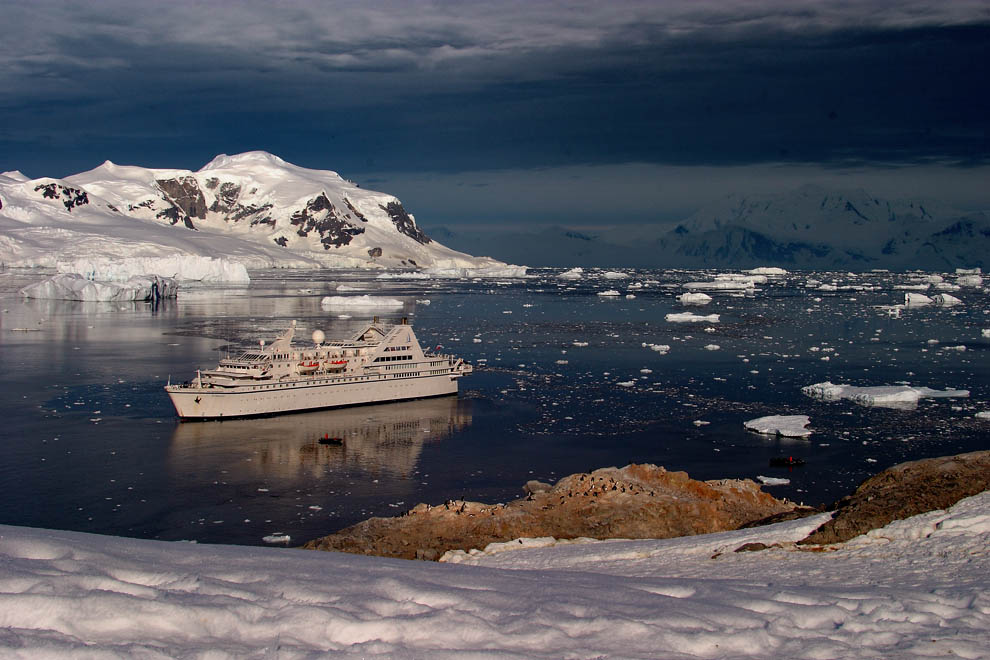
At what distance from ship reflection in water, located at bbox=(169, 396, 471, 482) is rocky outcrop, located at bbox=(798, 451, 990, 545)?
582 inches

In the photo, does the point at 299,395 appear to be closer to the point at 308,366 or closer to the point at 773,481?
the point at 308,366

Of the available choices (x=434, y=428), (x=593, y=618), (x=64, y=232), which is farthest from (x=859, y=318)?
(x=64, y=232)

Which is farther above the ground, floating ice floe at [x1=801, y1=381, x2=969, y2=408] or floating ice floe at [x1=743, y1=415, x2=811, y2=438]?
floating ice floe at [x1=801, y1=381, x2=969, y2=408]

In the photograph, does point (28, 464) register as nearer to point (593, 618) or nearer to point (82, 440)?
point (82, 440)

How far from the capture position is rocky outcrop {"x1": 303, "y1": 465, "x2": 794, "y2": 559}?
17766mm

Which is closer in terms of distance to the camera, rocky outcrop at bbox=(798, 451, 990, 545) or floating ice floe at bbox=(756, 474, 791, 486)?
rocky outcrop at bbox=(798, 451, 990, 545)

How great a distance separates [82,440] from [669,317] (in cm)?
5352

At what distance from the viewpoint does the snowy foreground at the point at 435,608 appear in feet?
25.1

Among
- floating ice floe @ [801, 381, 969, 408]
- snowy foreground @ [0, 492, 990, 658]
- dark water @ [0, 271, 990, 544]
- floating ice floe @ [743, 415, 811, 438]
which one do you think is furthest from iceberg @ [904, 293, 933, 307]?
snowy foreground @ [0, 492, 990, 658]

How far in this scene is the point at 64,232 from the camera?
182 meters

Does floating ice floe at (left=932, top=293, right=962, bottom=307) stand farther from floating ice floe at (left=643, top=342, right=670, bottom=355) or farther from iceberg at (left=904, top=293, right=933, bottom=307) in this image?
floating ice floe at (left=643, top=342, right=670, bottom=355)

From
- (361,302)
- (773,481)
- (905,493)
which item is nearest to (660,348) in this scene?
(773,481)

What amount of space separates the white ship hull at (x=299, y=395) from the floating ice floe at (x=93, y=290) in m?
67.7

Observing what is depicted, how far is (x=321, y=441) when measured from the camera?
32.2 metres
